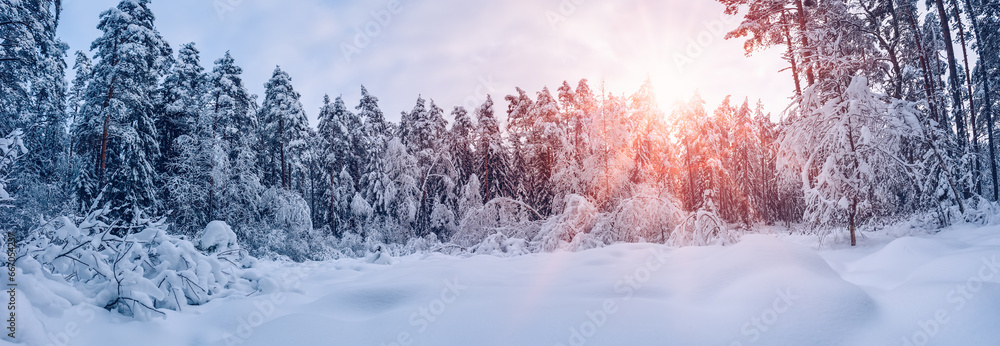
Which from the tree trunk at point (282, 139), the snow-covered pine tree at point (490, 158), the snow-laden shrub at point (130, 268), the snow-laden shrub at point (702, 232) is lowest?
the snow-laden shrub at point (702, 232)

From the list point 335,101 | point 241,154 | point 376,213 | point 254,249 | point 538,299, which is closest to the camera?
point 538,299

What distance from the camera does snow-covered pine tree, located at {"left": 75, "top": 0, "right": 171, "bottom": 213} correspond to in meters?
15.0

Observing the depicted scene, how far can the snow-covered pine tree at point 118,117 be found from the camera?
15039 mm

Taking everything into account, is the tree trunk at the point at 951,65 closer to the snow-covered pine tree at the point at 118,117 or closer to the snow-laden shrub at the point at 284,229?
the snow-laden shrub at the point at 284,229

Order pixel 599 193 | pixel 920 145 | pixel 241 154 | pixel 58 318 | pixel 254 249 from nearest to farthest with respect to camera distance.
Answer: pixel 58 318 < pixel 920 145 < pixel 599 193 < pixel 254 249 < pixel 241 154

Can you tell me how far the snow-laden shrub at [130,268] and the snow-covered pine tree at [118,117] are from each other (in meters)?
14.2

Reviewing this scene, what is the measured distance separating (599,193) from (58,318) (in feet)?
44.6

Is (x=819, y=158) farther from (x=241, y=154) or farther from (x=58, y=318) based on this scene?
(x=241, y=154)

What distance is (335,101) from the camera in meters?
25.0

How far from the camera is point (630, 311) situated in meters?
3.07

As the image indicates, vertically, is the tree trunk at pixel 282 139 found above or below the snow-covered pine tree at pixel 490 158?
above

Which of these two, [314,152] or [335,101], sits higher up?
[335,101]

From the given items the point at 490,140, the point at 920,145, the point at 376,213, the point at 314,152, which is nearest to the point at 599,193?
the point at 490,140

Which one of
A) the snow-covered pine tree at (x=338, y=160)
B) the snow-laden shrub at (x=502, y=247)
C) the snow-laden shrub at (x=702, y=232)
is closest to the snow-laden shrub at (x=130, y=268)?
the snow-laden shrub at (x=502, y=247)
